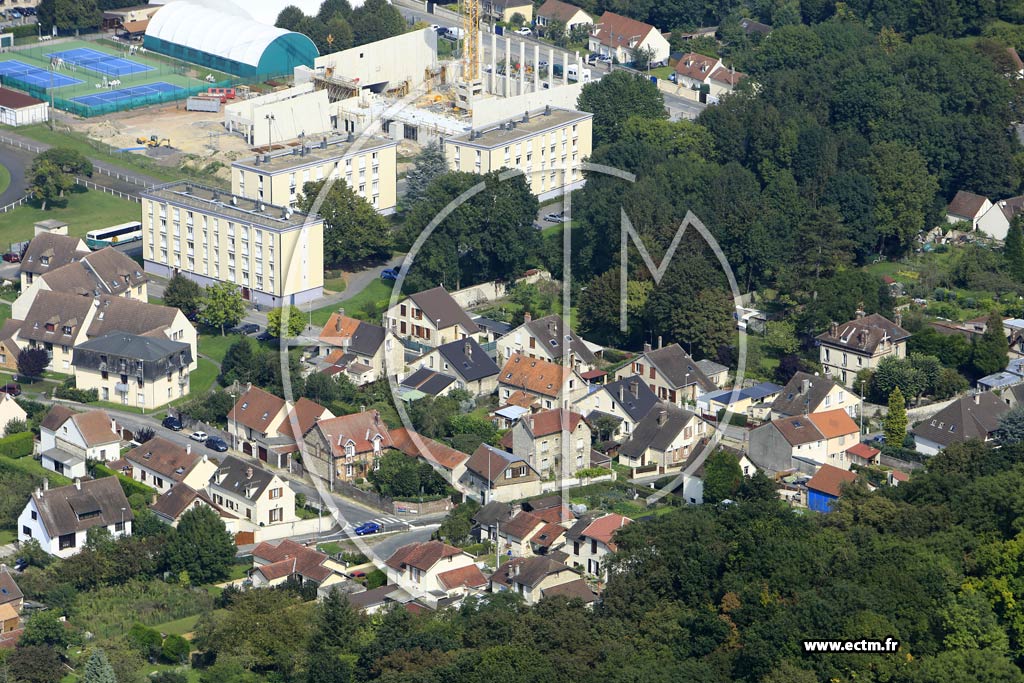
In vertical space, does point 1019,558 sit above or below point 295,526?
above

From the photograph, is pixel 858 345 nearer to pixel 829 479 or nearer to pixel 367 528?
pixel 829 479

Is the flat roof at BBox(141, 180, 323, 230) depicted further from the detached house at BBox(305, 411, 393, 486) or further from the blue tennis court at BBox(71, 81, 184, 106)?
the blue tennis court at BBox(71, 81, 184, 106)

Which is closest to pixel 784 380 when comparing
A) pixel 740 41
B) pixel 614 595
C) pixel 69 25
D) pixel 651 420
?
pixel 651 420

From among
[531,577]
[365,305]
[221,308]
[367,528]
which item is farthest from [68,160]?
[531,577]

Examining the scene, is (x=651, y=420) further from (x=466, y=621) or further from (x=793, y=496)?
(x=466, y=621)

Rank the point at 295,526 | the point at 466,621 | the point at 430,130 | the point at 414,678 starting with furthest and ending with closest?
the point at 430,130
the point at 295,526
the point at 466,621
the point at 414,678

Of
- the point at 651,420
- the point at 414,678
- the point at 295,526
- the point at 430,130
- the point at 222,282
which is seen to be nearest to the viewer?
the point at 414,678

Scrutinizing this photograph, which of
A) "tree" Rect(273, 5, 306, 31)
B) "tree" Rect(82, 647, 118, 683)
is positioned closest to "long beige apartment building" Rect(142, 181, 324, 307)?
"tree" Rect(82, 647, 118, 683)
